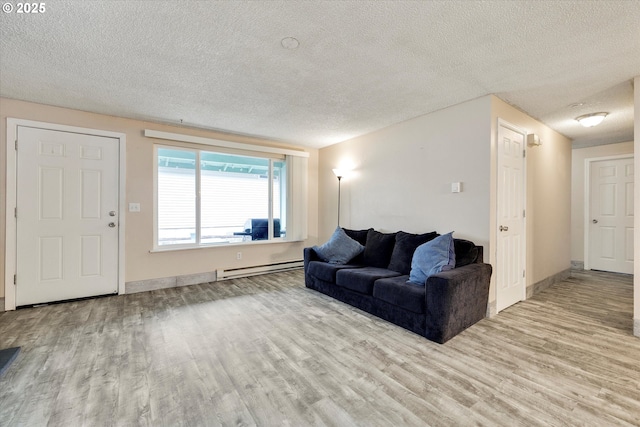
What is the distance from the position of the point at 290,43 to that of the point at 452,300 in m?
2.49

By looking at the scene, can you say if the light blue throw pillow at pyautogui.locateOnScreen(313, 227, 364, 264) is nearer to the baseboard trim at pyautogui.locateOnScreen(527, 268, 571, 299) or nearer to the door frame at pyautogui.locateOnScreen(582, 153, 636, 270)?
the baseboard trim at pyautogui.locateOnScreen(527, 268, 571, 299)

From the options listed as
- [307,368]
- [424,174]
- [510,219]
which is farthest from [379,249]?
[307,368]

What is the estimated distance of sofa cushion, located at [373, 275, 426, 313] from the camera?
2539mm

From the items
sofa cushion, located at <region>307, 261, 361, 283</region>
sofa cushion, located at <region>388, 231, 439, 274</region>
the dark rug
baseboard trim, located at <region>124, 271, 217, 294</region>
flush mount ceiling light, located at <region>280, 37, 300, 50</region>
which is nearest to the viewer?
the dark rug

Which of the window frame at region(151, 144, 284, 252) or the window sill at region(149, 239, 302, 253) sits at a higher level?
the window frame at region(151, 144, 284, 252)

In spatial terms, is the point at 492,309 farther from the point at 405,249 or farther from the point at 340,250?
the point at 340,250

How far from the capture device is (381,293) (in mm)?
2854

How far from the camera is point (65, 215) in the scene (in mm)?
3404

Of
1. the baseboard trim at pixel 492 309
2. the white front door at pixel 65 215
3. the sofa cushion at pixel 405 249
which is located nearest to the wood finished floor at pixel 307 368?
the baseboard trim at pixel 492 309

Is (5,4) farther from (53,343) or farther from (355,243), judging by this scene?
(355,243)

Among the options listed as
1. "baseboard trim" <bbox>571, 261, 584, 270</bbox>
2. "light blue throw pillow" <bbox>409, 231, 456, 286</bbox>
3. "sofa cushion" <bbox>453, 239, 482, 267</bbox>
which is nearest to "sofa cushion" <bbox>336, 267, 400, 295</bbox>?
"light blue throw pillow" <bbox>409, 231, 456, 286</bbox>

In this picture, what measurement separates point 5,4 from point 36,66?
90cm

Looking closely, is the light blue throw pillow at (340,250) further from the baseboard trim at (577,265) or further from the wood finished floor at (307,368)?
the baseboard trim at (577,265)

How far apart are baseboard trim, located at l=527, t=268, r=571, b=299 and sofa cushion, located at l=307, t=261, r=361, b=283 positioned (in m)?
2.35
